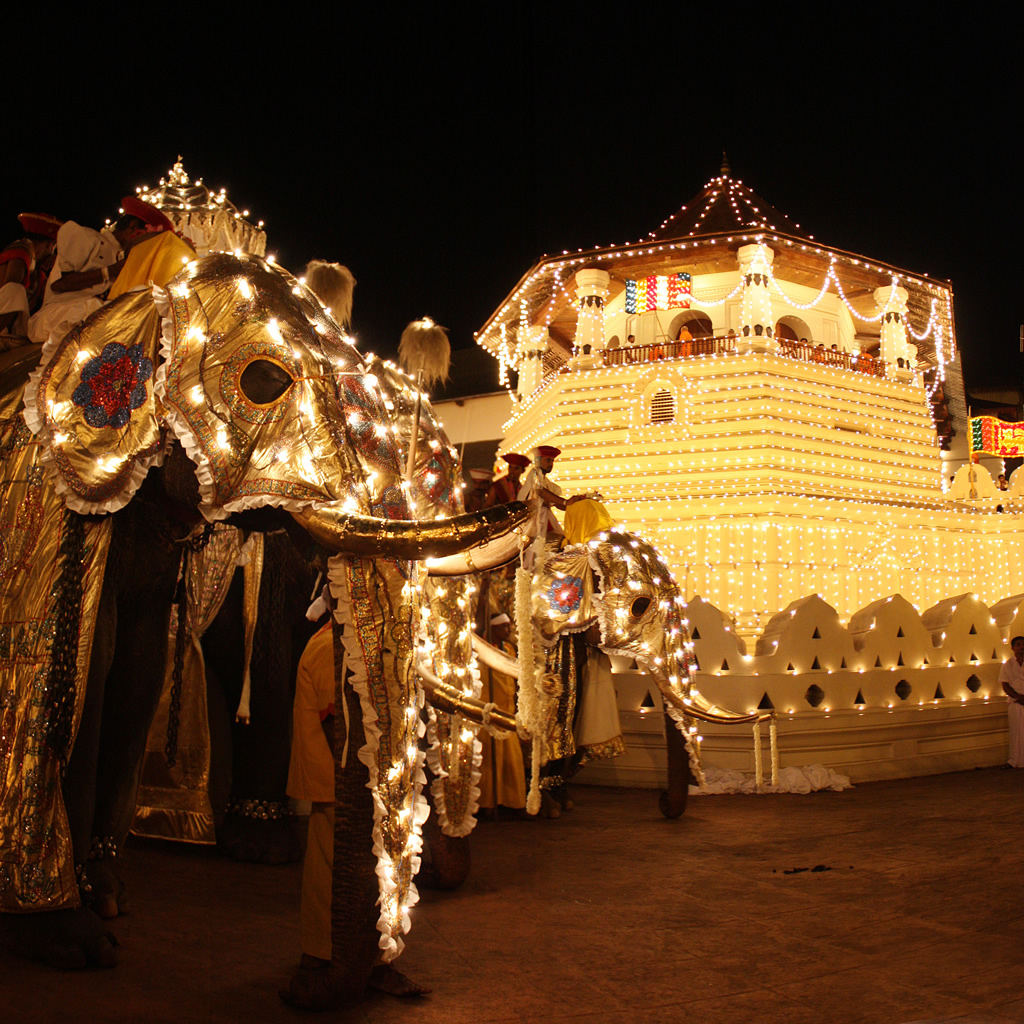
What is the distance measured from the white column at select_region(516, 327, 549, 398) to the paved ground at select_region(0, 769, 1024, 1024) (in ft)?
61.2

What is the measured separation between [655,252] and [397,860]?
1877 cm

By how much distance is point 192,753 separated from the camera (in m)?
5.86

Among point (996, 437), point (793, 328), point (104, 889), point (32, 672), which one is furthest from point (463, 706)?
point (996, 437)

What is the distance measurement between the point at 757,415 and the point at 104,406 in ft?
55.1

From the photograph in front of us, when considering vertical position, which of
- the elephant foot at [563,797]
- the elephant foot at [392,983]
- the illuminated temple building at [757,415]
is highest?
the illuminated temple building at [757,415]

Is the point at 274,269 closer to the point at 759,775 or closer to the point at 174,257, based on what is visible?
the point at 174,257

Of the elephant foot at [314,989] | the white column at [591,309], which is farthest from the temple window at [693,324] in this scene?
the elephant foot at [314,989]

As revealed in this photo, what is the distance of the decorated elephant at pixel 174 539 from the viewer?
2.98 metres

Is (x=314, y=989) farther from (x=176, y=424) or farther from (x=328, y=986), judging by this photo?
(x=176, y=424)

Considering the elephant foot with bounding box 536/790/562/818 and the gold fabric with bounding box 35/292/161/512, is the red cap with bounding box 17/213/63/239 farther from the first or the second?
the elephant foot with bounding box 536/790/562/818

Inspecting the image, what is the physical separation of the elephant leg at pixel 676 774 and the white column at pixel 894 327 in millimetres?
17659

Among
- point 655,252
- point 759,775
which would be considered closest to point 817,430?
point 655,252

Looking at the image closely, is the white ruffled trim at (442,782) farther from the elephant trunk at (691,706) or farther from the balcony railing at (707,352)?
the balcony railing at (707,352)

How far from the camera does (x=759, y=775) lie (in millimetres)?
7598
